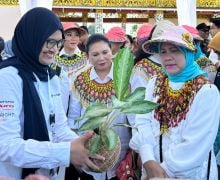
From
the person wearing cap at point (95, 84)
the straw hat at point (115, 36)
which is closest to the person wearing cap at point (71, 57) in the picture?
the straw hat at point (115, 36)

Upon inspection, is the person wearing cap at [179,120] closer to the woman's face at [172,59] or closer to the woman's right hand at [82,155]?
the woman's face at [172,59]

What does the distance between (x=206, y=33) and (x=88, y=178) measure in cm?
450

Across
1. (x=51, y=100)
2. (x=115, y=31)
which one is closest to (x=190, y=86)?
(x=51, y=100)

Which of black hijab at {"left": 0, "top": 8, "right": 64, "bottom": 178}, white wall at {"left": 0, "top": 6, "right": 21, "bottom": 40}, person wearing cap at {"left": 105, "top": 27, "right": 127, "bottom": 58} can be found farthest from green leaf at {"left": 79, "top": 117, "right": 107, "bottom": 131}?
white wall at {"left": 0, "top": 6, "right": 21, "bottom": 40}

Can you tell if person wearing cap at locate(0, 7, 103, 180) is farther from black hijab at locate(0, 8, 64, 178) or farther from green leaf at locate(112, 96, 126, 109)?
green leaf at locate(112, 96, 126, 109)

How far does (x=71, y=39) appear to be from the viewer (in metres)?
4.46

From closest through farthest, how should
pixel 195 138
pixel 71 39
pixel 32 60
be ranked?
pixel 32 60 → pixel 195 138 → pixel 71 39

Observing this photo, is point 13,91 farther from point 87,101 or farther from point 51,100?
point 87,101

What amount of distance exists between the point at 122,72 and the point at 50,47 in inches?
13.2

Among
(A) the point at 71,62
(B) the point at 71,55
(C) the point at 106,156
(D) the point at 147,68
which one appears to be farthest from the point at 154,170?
(B) the point at 71,55

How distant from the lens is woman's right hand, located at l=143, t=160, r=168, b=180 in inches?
77.6

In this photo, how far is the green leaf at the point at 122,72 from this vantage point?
63.0 inches

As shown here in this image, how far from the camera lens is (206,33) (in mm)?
6637

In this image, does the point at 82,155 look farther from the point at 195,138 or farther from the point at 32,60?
the point at 195,138
